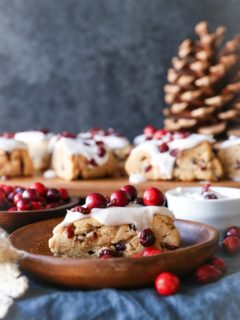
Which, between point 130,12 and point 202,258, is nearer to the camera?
point 202,258

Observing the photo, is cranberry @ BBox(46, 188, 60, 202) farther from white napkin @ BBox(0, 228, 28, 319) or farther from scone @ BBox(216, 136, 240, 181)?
scone @ BBox(216, 136, 240, 181)

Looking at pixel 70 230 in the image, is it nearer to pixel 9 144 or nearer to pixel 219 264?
pixel 219 264

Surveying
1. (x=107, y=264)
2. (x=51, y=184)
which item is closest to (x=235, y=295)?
(x=107, y=264)

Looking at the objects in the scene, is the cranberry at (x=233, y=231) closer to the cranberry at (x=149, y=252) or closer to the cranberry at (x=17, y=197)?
the cranberry at (x=149, y=252)

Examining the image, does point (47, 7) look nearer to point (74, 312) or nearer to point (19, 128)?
point (19, 128)

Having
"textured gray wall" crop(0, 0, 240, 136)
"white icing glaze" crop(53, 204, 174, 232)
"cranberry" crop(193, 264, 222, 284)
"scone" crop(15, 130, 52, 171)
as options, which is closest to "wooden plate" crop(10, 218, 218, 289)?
"cranberry" crop(193, 264, 222, 284)

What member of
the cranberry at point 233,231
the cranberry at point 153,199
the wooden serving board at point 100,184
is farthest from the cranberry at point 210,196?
the wooden serving board at point 100,184
